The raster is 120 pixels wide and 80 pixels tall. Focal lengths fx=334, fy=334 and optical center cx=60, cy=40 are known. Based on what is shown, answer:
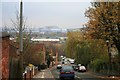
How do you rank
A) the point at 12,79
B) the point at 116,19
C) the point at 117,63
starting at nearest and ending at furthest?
the point at 12,79 → the point at 116,19 → the point at 117,63

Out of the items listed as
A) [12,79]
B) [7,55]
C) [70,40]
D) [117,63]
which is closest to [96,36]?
[117,63]

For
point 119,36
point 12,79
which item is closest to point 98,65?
point 119,36

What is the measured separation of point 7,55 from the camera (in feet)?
56.2

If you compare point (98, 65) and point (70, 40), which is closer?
point (98, 65)

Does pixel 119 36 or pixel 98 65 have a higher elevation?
pixel 119 36

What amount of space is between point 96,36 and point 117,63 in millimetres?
12719

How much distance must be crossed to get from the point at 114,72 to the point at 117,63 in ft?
4.68

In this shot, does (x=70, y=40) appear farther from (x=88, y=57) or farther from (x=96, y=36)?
(x=96, y=36)

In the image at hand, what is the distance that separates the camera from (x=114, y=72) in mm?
49531

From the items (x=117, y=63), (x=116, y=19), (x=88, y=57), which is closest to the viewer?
(x=116, y=19)

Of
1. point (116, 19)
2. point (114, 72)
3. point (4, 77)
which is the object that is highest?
point (116, 19)

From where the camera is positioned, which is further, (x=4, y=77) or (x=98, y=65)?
(x=98, y=65)

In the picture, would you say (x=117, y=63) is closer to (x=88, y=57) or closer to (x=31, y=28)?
(x=31, y=28)

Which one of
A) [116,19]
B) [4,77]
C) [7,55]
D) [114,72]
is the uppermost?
[116,19]
